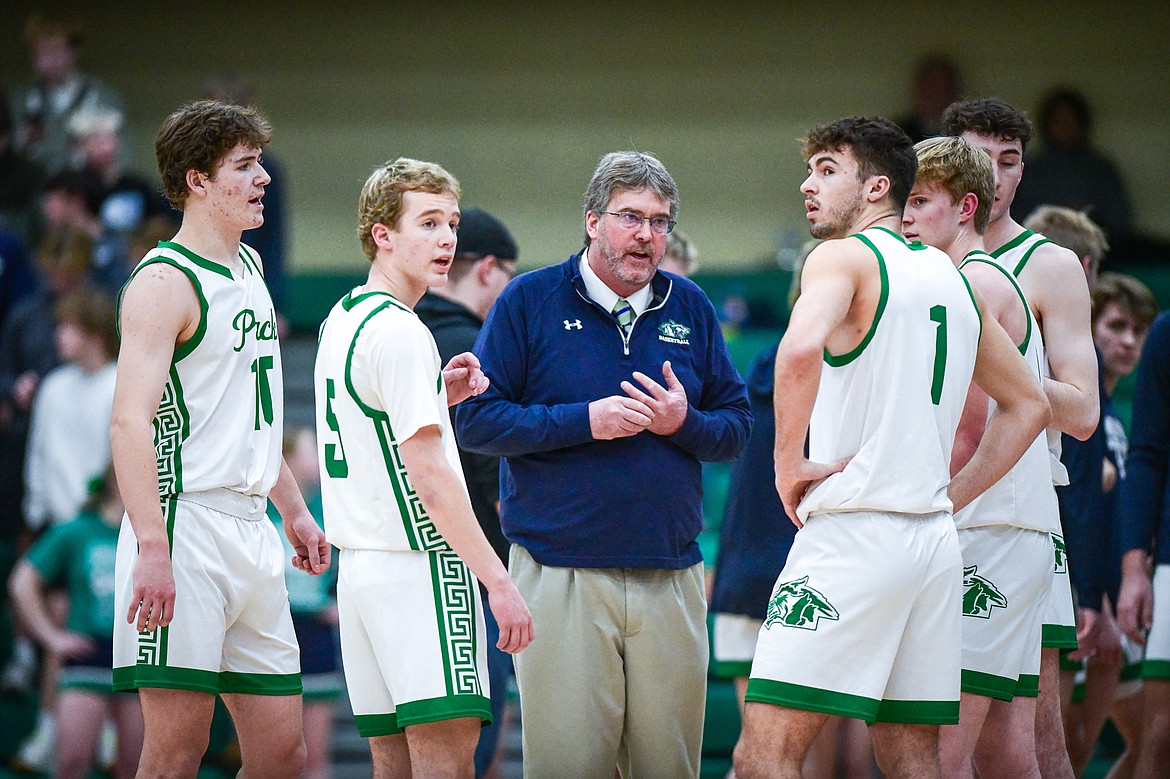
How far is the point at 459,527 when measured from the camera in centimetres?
366

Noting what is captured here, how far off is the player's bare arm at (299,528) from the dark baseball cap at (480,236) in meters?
1.37

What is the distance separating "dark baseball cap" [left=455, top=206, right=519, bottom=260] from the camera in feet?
17.1

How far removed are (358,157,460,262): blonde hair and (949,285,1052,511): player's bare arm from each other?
5.32 feet

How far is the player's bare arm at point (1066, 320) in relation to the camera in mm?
4293

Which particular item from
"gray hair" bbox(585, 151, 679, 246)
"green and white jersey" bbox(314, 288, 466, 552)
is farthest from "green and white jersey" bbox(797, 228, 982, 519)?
"green and white jersey" bbox(314, 288, 466, 552)

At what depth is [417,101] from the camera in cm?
1220

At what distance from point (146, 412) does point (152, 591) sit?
0.46 metres

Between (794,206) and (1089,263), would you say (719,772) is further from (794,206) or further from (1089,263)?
(794,206)

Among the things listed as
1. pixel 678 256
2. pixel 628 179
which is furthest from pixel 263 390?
pixel 678 256

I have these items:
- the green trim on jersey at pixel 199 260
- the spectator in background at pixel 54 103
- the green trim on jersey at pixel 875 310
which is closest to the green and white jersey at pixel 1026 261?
the green trim on jersey at pixel 875 310

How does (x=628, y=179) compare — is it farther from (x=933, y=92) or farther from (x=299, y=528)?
(x=933, y=92)

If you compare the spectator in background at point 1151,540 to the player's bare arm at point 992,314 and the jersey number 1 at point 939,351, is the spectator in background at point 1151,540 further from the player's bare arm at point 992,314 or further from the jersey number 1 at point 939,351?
the jersey number 1 at point 939,351

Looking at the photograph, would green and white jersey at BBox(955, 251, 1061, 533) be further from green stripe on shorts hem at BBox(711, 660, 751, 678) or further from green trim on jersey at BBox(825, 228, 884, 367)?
green stripe on shorts hem at BBox(711, 660, 751, 678)

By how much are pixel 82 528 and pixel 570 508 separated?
13.1 ft
